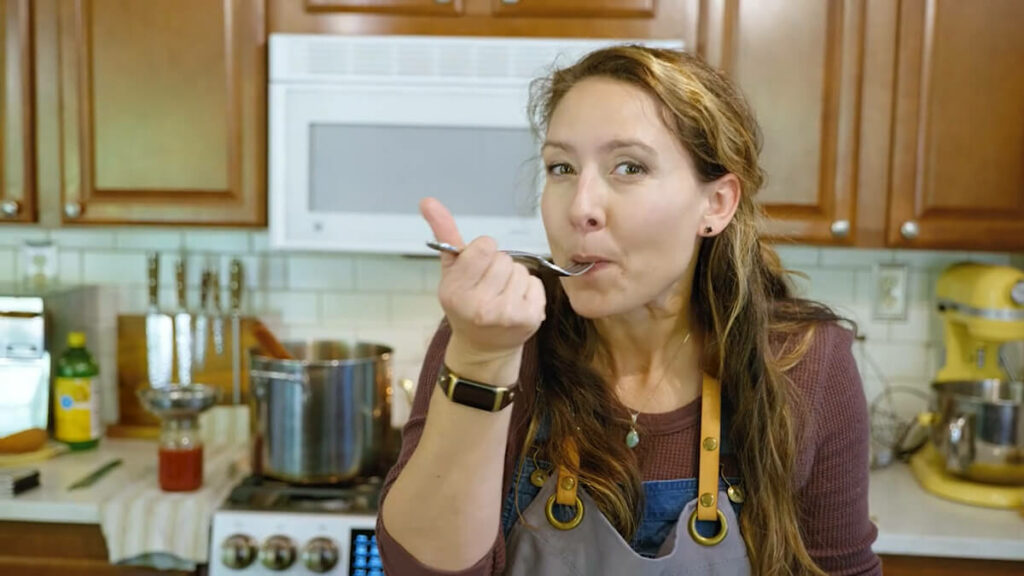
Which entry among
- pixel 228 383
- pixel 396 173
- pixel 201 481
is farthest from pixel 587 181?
pixel 228 383

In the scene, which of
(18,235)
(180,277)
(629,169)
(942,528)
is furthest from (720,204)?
(18,235)

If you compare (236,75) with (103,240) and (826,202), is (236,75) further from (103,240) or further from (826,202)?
(826,202)

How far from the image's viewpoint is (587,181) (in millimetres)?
1074

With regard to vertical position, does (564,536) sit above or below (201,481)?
above

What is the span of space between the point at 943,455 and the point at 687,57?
51.8 inches

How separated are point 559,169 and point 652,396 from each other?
0.34 metres

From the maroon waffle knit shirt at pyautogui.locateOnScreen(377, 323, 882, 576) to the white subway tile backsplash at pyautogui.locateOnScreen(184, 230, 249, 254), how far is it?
4.75 feet

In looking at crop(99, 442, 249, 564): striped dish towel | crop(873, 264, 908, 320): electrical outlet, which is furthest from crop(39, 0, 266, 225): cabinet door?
crop(873, 264, 908, 320): electrical outlet

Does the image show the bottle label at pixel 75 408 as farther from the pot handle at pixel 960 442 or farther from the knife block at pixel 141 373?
the pot handle at pixel 960 442

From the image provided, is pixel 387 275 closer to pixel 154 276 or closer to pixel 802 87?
pixel 154 276

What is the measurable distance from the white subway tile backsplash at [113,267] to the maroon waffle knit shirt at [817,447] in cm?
161

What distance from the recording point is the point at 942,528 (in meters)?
1.89

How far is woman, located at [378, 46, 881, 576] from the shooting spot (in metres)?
1.06

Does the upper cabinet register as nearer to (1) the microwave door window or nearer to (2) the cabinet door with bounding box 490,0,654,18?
(2) the cabinet door with bounding box 490,0,654,18
